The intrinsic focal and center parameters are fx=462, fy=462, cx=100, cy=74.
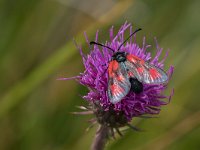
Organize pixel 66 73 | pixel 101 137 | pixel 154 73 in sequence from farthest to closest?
1. pixel 66 73
2. pixel 101 137
3. pixel 154 73

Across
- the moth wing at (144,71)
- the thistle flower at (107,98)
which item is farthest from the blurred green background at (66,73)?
the moth wing at (144,71)

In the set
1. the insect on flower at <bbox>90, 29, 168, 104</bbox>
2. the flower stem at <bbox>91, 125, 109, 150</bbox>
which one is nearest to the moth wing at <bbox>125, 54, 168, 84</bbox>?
the insect on flower at <bbox>90, 29, 168, 104</bbox>

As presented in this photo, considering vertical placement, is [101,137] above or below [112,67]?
below

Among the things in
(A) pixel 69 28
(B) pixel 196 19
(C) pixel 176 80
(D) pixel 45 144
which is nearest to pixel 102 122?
(D) pixel 45 144

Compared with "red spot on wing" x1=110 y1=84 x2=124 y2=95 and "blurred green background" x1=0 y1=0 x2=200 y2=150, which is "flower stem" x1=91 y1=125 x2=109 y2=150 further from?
"blurred green background" x1=0 y1=0 x2=200 y2=150

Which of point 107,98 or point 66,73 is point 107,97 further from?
point 66,73

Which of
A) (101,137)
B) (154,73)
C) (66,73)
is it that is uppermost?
(66,73)

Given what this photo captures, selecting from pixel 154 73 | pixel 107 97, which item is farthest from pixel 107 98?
pixel 154 73
